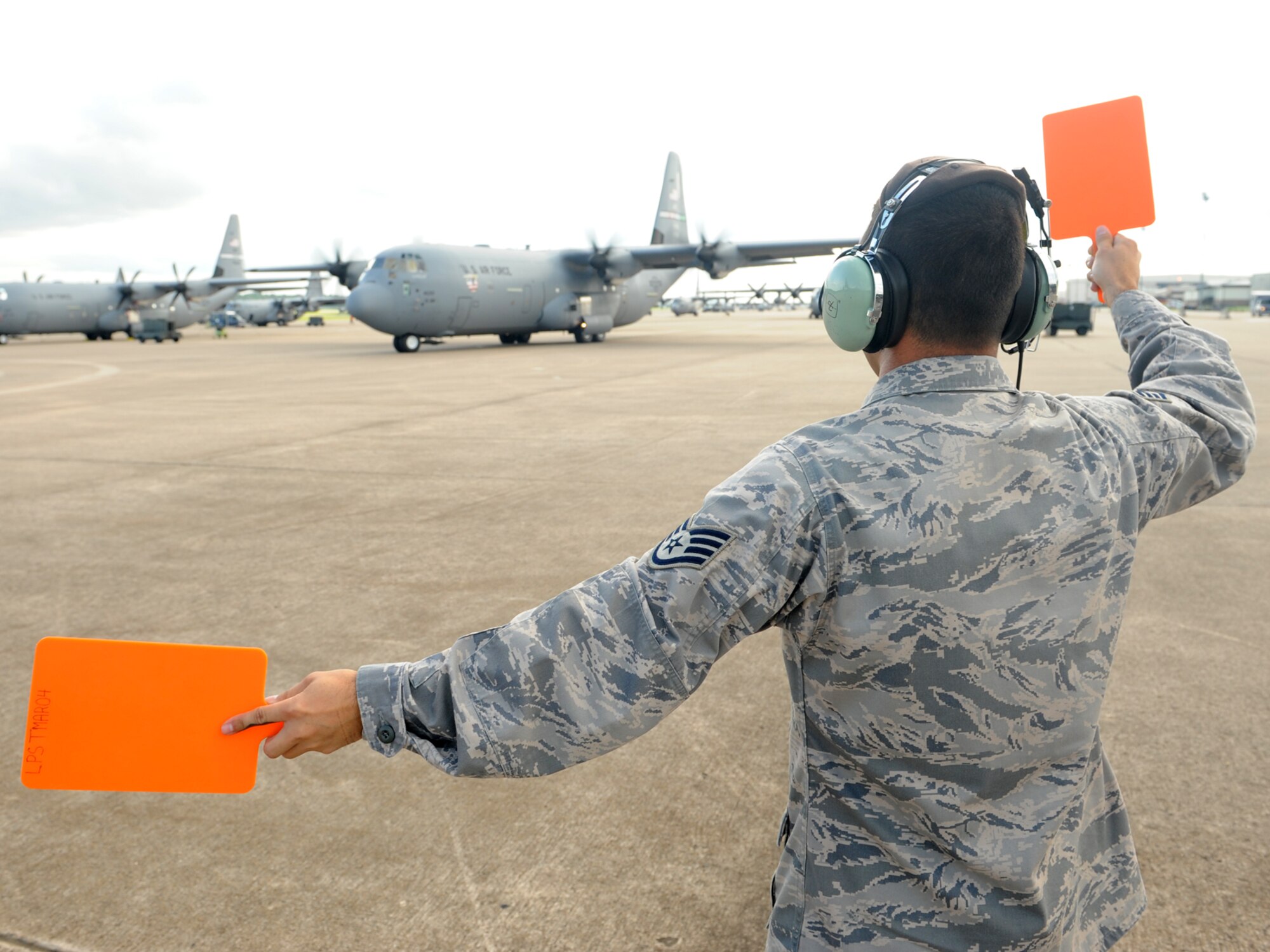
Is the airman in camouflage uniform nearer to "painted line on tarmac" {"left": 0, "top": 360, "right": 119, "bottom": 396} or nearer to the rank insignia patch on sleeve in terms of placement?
the rank insignia patch on sleeve

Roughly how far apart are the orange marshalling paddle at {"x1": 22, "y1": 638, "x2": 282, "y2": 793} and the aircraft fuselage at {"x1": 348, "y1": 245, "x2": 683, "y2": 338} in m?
23.9

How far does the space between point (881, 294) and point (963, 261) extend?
0.13m

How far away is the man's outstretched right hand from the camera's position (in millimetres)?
2020

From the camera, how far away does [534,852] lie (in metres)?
2.68

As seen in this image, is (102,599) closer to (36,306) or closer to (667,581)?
(667,581)

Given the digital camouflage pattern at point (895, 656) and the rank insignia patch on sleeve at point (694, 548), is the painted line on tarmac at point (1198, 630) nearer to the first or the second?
the digital camouflage pattern at point (895, 656)

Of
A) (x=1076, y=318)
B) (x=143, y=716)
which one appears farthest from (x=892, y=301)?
(x=1076, y=318)

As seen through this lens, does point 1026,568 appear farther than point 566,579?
No

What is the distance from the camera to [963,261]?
1.41 metres

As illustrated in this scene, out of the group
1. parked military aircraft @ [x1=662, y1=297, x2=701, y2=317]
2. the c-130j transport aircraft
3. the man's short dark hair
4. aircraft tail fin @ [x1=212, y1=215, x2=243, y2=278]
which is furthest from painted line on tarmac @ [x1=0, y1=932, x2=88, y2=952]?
parked military aircraft @ [x1=662, y1=297, x2=701, y2=317]

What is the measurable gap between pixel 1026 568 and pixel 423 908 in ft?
6.18

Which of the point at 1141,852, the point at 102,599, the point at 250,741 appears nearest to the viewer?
the point at 250,741

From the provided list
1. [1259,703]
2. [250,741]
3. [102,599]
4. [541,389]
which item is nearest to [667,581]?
[250,741]

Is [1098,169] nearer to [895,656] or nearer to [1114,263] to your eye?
[1114,263]
